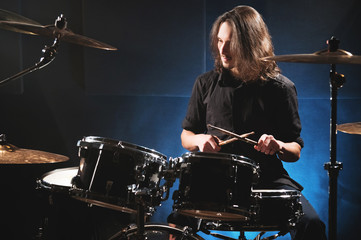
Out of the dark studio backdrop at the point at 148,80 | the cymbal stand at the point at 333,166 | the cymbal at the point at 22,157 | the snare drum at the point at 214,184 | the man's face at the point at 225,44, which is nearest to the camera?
the snare drum at the point at 214,184

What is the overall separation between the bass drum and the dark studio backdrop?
1190 millimetres

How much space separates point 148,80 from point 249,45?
2.80ft

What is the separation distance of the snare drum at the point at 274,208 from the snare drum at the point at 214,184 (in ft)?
0.26

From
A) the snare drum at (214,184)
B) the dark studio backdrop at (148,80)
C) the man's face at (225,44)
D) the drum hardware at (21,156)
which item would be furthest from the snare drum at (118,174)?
the dark studio backdrop at (148,80)

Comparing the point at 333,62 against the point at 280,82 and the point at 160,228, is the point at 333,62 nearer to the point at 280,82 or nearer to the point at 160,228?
the point at 280,82

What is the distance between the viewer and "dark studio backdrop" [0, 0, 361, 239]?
315 cm

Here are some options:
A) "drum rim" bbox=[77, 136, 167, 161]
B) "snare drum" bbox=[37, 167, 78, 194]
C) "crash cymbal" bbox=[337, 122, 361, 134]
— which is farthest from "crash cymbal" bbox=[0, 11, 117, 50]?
"crash cymbal" bbox=[337, 122, 361, 134]

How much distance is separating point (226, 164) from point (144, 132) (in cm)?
141

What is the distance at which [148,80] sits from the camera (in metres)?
3.30

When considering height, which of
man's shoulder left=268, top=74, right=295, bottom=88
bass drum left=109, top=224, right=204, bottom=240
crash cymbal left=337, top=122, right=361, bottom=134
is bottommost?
bass drum left=109, top=224, right=204, bottom=240

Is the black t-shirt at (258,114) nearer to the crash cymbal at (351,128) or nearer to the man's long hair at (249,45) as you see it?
the man's long hair at (249,45)

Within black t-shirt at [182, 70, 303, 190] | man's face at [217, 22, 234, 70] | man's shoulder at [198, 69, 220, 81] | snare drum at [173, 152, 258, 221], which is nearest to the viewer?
snare drum at [173, 152, 258, 221]

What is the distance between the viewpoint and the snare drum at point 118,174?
202cm

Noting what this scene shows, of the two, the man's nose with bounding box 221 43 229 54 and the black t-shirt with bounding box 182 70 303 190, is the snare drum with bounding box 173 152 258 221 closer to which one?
the black t-shirt with bounding box 182 70 303 190
